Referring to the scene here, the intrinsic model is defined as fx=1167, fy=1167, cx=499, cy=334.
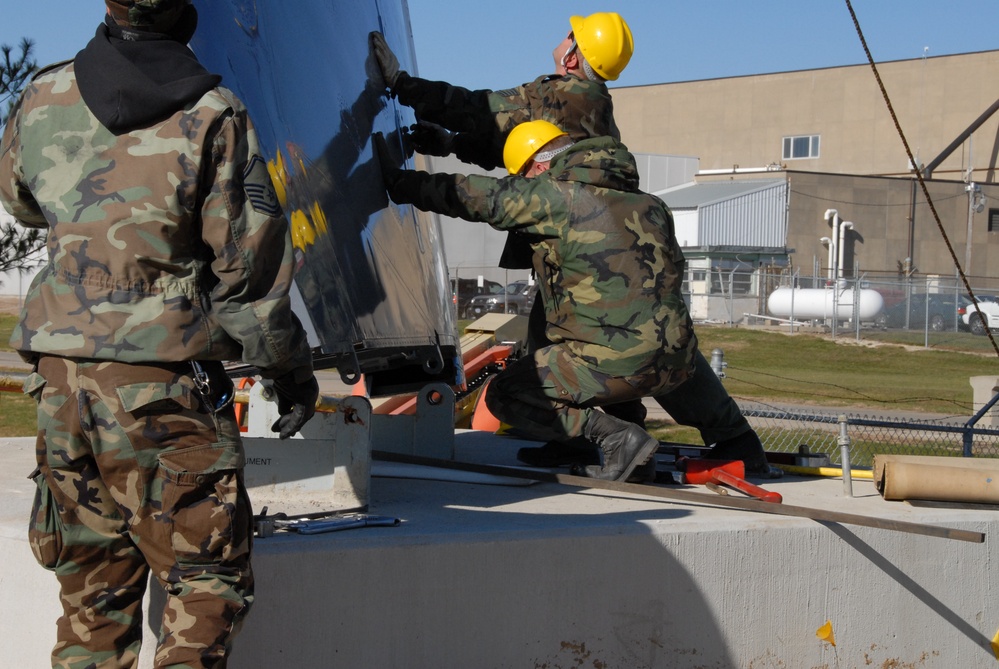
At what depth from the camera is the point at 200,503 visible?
258 centimetres

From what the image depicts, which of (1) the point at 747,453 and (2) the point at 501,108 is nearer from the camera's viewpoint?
(2) the point at 501,108

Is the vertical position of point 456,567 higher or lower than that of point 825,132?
lower

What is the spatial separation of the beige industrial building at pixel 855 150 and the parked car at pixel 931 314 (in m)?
6.11

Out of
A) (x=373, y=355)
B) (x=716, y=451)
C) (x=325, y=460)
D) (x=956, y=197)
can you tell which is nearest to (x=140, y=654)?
(x=325, y=460)

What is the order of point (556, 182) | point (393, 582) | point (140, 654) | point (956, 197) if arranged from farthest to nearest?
point (956, 197) → point (556, 182) → point (393, 582) → point (140, 654)

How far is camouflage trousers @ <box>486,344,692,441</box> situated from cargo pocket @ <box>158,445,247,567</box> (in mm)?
2054

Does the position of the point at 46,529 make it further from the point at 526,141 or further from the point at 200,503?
the point at 526,141

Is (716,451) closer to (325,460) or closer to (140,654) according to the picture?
(325,460)

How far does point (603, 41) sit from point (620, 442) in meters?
1.68

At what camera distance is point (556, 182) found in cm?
436

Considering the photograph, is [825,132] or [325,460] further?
[825,132]

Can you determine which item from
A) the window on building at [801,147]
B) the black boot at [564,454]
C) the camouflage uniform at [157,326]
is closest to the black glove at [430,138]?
the black boot at [564,454]

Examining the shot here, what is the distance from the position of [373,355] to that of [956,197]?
43024 mm

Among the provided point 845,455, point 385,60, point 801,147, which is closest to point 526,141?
point 385,60
